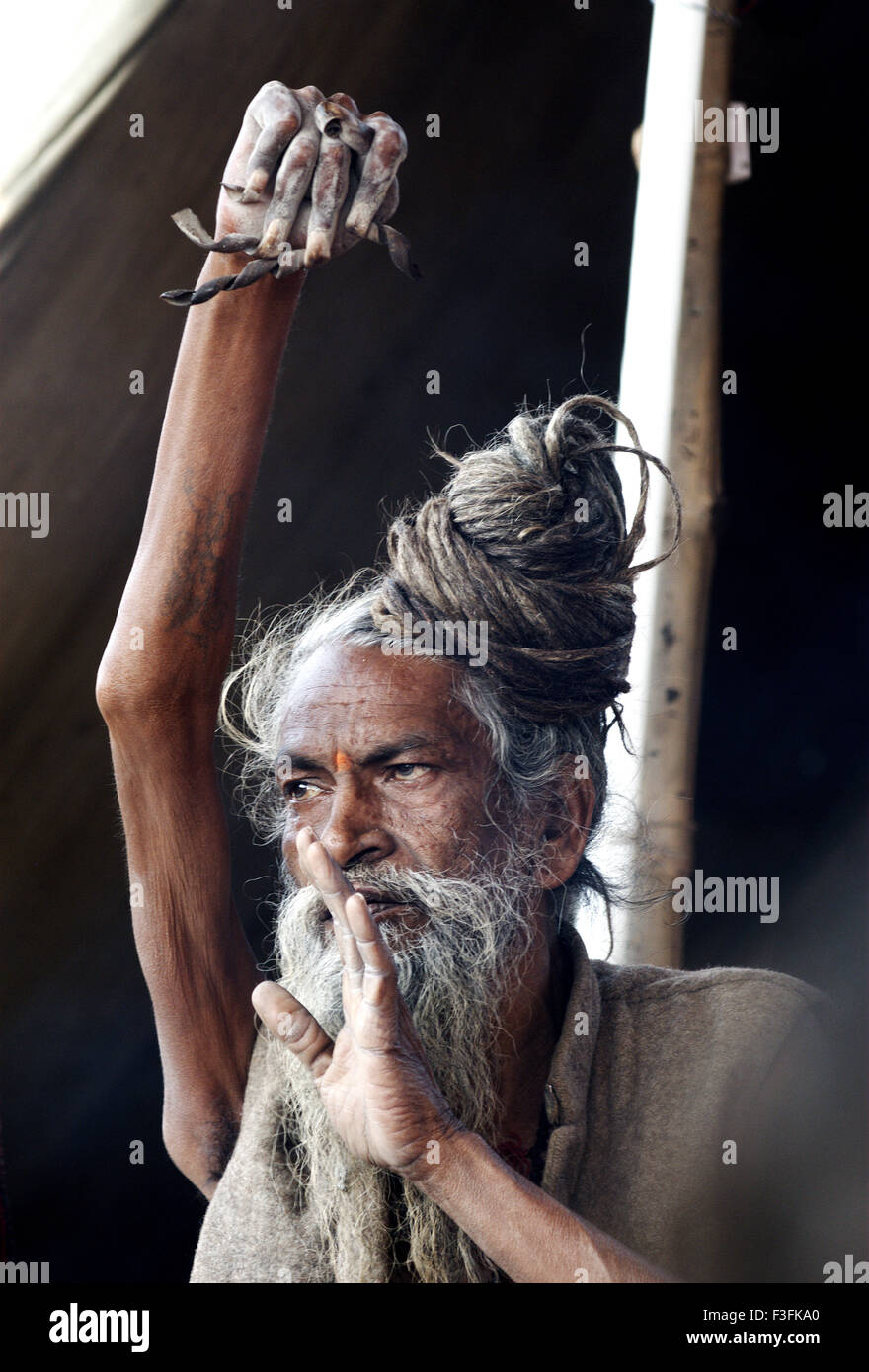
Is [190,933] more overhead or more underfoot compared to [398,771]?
more underfoot

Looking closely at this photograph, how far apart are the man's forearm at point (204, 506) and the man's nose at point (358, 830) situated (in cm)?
25

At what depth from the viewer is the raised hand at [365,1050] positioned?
4.97ft

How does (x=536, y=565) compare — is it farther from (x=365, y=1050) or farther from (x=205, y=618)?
(x=365, y=1050)

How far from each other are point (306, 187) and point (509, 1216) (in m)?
1.37

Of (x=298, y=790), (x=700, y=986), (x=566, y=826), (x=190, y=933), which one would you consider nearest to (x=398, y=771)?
(x=298, y=790)

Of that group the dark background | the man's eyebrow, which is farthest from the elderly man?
the dark background

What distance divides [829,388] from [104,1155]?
5.54 feet

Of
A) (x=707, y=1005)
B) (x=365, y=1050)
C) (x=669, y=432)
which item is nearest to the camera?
(x=365, y=1050)

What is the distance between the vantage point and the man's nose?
1772 mm

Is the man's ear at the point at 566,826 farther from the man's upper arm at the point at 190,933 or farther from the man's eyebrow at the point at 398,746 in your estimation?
the man's upper arm at the point at 190,933

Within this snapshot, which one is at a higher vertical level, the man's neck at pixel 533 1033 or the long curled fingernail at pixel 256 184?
the long curled fingernail at pixel 256 184

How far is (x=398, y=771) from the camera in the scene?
1.80 metres

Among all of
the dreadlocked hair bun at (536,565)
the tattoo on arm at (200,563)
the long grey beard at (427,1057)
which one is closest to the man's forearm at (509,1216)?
the long grey beard at (427,1057)
